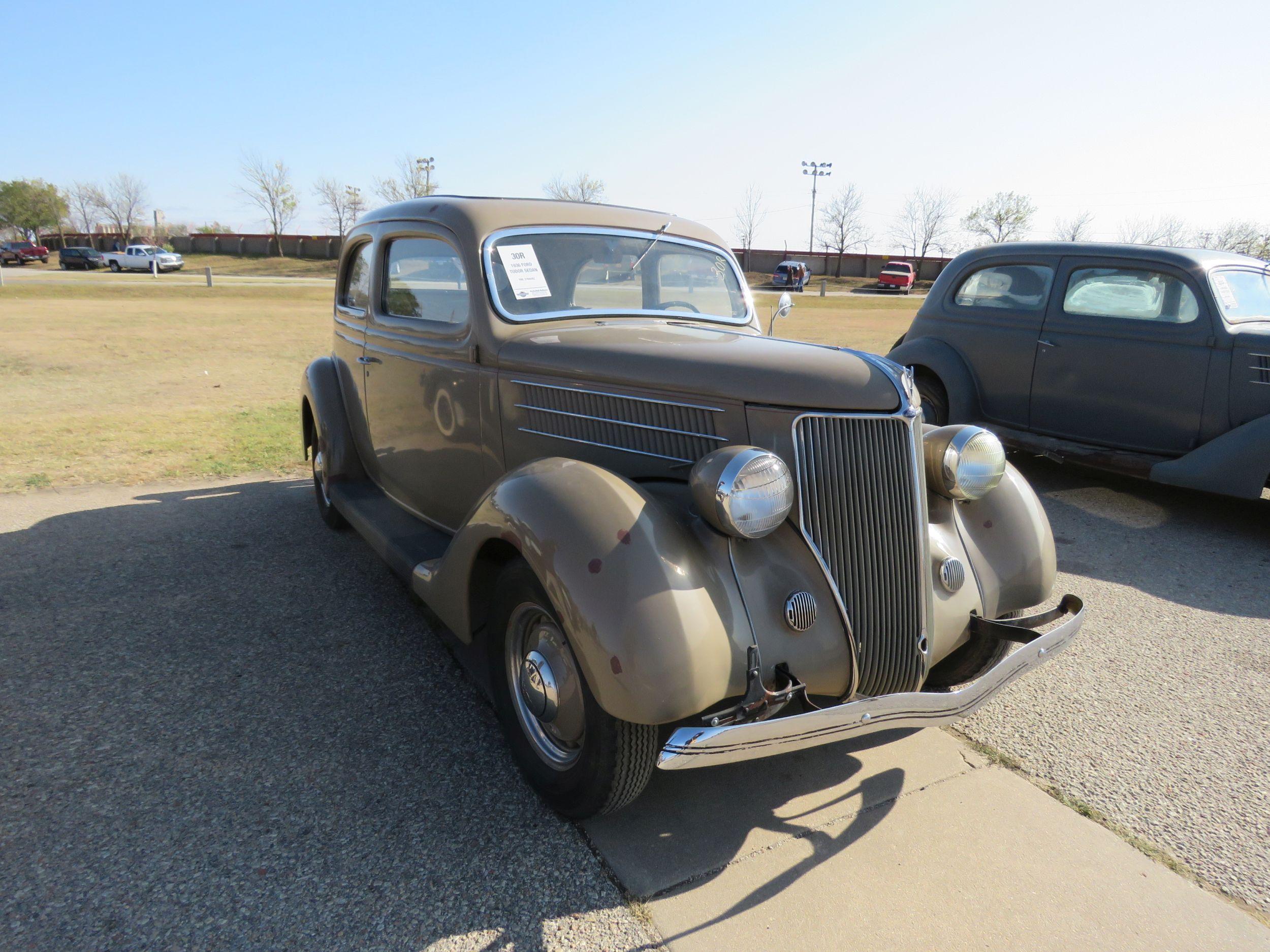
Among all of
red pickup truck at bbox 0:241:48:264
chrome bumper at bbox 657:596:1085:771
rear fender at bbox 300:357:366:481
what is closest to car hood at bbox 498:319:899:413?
chrome bumper at bbox 657:596:1085:771

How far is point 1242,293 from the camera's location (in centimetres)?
568

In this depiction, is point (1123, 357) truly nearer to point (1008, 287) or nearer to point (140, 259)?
point (1008, 287)

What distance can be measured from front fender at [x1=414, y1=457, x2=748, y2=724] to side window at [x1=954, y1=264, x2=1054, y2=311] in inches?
208

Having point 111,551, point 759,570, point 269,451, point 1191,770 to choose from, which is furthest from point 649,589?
point 269,451

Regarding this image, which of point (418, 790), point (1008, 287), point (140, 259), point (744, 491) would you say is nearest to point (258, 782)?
point (418, 790)

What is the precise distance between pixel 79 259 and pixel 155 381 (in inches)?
1502

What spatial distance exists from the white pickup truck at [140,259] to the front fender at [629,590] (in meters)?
43.3

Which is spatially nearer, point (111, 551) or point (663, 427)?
point (663, 427)

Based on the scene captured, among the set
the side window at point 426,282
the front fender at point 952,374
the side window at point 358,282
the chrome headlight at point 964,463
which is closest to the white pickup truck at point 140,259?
the side window at point 358,282

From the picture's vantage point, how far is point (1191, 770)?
2.74 metres

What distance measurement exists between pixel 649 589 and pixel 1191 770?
6.86 ft

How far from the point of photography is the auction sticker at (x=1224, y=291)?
553 centimetres

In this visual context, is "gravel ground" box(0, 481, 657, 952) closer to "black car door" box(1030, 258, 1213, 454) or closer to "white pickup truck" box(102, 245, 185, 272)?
"black car door" box(1030, 258, 1213, 454)

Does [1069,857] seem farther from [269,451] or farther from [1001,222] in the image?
[1001,222]
